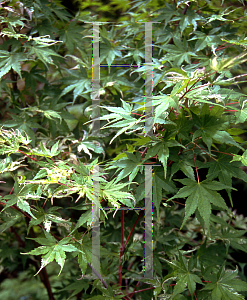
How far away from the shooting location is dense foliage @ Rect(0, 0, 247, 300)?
88 centimetres

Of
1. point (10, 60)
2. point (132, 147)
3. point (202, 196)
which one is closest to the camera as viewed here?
point (202, 196)

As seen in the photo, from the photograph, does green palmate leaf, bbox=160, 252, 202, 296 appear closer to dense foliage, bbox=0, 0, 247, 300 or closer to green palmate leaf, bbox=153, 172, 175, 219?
dense foliage, bbox=0, 0, 247, 300

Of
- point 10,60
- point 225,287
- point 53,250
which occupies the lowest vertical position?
point 225,287

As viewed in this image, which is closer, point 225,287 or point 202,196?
point 202,196

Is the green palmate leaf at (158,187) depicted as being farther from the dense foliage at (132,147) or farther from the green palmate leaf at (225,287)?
the green palmate leaf at (225,287)

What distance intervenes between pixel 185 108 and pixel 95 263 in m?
0.62

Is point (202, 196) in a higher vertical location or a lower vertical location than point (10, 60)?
lower

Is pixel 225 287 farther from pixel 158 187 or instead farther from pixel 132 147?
pixel 132 147

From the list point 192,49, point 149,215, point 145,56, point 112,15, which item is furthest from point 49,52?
point 112,15

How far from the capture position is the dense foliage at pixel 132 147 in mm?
880

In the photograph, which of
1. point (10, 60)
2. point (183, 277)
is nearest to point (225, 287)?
point (183, 277)

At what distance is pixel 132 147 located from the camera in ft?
3.26

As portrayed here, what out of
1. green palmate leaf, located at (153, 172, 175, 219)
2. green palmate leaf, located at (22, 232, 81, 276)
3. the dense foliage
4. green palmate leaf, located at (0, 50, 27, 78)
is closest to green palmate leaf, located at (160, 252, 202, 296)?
the dense foliage

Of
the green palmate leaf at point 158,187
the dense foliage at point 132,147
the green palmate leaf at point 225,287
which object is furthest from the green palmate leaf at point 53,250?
the green palmate leaf at point 225,287
